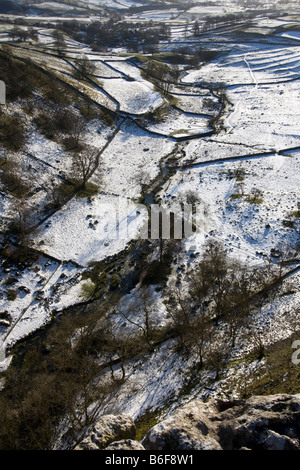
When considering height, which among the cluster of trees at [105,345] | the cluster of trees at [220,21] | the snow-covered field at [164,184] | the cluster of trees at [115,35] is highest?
the cluster of trees at [220,21]

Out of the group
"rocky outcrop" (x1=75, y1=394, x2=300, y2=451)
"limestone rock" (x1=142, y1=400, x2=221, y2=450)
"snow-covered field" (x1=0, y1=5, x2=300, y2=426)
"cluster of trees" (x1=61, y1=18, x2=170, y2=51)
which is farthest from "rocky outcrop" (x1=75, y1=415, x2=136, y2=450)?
"cluster of trees" (x1=61, y1=18, x2=170, y2=51)

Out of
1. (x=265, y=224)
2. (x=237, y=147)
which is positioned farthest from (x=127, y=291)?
(x=237, y=147)

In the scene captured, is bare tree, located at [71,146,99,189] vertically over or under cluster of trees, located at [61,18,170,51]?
under

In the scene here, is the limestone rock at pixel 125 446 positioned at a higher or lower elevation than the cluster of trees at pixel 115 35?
lower

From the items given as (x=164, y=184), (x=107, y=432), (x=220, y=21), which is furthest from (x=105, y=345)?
(x=220, y=21)

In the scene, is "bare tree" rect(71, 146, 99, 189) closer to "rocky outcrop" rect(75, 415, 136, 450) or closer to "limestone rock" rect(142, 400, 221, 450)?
"rocky outcrop" rect(75, 415, 136, 450)

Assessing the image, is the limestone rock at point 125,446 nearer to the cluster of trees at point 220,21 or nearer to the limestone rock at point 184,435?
the limestone rock at point 184,435

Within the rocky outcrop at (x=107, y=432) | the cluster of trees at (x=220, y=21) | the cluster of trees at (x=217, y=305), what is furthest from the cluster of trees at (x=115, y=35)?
the rocky outcrop at (x=107, y=432)
